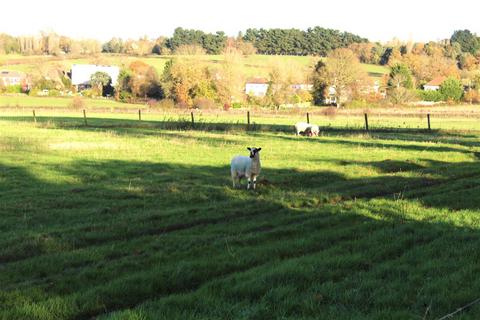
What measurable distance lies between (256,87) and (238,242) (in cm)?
12705

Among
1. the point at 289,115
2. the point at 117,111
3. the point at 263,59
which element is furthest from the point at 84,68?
the point at 289,115

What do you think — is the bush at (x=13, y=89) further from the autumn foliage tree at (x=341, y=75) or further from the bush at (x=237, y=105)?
the autumn foliage tree at (x=341, y=75)

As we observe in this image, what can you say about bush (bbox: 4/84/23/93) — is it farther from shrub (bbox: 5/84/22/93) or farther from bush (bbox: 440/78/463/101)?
bush (bbox: 440/78/463/101)

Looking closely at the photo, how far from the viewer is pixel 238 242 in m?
10.3

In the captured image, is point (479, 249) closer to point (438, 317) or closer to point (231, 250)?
point (438, 317)

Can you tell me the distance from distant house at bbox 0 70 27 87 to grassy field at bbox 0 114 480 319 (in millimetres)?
129004

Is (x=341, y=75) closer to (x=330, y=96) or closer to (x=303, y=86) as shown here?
(x=330, y=96)

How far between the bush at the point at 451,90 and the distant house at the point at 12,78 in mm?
103514

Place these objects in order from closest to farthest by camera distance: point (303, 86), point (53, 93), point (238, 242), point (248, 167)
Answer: point (238, 242)
point (248, 167)
point (303, 86)
point (53, 93)

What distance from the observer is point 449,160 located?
2442 centimetres

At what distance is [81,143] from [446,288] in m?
28.0

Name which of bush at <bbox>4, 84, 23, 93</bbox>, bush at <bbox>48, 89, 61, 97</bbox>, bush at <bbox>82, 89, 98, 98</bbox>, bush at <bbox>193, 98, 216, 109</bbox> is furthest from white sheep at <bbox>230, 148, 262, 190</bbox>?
bush at <bbox>4, 84, 23, 93</bbox>

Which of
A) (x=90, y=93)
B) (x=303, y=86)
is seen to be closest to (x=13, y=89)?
(x=90, y=93)

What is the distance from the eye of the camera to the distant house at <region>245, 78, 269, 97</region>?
415 feet
